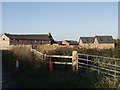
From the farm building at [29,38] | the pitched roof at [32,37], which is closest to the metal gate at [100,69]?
the farm building at [29,38]

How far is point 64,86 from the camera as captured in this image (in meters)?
7.57

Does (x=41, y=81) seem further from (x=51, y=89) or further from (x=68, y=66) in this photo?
(x=68, y=66)

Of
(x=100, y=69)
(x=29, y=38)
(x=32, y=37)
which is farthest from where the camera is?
(x=32, y=37)

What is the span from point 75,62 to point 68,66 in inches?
41.2

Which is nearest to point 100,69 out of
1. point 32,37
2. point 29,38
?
point 29,38

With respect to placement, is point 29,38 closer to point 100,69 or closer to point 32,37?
point 32,37

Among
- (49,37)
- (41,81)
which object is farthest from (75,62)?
(49,37)

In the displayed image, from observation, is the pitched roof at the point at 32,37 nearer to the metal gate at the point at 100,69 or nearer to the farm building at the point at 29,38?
the farm building at the point at 29,38

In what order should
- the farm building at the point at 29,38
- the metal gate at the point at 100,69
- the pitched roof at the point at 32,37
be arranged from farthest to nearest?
the pitched roof at the point at 32,37 → the farm building at the point at 29,38 → the metal gate at the point at 100,69

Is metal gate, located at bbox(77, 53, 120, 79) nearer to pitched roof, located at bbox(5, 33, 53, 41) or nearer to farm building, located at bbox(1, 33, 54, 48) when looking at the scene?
farm building, located at bbox(1, 33, 54, 48)

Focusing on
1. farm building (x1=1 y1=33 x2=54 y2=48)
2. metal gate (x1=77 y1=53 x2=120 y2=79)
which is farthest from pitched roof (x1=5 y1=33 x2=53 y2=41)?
metal gate (x1=77 y1=53 x2=120 y2=79)

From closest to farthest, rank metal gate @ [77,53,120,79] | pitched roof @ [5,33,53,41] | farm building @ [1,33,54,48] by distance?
1. metal gate @ [77,53,120,79]
2. farm building @ [1,33,54,48]
3. pitched roof @ [5,33,53,41]

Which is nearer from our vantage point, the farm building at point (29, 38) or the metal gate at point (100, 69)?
the metal gate at point (100, 69)

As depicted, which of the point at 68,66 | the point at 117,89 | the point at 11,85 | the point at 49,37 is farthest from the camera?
the point at 49,37
